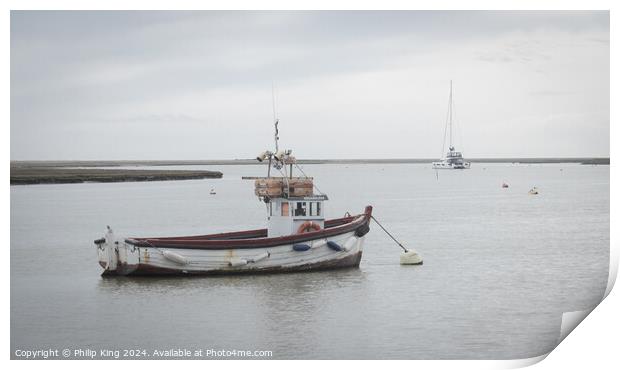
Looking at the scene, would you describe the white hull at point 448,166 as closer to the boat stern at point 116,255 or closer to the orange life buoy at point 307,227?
the orange life buoy at point 307,227

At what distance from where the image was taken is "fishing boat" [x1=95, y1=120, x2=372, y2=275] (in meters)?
21.2

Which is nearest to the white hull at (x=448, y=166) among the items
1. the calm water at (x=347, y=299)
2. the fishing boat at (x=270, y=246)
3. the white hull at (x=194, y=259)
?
the calm water at (x=347, y=299)

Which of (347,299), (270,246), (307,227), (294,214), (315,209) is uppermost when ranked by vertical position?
(315,209)

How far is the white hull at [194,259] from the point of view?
834 inches

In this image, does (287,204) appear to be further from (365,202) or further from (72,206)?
(365,202)

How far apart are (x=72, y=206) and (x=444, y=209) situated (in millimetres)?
20191

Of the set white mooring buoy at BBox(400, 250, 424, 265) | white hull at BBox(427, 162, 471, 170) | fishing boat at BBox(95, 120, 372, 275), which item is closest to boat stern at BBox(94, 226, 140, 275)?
fishing boat at BBox(95, 120, 372, 275)

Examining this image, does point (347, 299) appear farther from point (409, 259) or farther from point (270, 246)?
point (409, 259)

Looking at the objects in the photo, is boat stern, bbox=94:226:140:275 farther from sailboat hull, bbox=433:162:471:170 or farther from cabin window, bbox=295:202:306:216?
sailboat hull, bbox=433:162:471:170

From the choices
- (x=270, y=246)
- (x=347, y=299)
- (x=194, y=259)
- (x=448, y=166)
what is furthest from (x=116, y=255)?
(x=448, y=166)

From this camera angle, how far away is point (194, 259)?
21.3 metres

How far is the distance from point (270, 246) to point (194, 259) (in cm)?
194

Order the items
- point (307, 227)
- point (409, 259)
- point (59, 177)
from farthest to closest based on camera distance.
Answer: point (59, 177), point (409, 259), point (307, 227)
